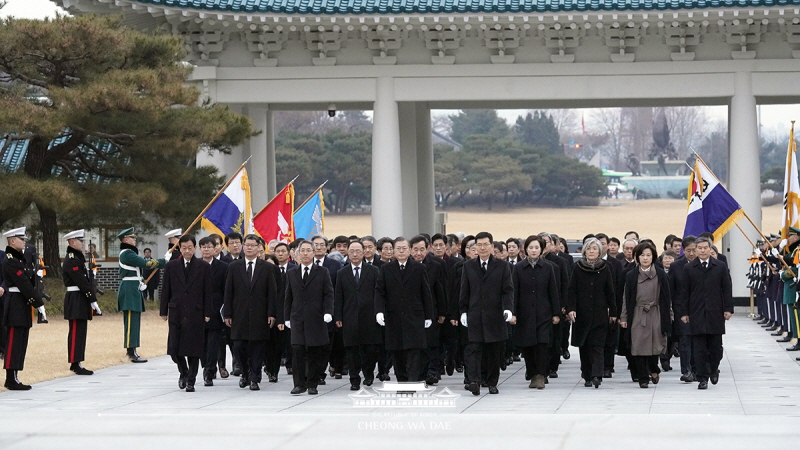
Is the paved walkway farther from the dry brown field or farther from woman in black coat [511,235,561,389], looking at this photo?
the dry brown field

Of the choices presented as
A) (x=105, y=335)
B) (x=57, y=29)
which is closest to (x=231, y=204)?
(x=105, y=335)

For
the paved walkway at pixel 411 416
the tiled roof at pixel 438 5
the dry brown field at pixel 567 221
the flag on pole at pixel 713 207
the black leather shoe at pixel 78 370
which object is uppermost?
the tiled roof at pixel 438 5

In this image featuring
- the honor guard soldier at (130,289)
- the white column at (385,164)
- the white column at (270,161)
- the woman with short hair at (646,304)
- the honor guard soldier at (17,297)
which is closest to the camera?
the woman with short hair at (646,304)

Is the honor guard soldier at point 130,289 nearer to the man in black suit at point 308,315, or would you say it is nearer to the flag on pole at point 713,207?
the man in black suit at point 308,315

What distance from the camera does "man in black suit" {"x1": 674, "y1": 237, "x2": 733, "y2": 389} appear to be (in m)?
12.2

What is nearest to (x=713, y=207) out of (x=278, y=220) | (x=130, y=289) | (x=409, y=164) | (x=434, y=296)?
(x=434, y=296)

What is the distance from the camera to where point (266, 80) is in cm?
2238

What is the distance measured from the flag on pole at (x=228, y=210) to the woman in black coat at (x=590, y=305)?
548cm

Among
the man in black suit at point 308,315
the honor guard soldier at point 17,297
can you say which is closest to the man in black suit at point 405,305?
the man in black suit at point 308,315

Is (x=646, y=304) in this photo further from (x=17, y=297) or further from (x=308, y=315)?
(x=17, y=297)

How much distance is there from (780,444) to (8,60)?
1693 cm

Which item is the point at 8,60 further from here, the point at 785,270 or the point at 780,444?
the point at 780,444

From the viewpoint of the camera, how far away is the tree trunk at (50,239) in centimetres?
2358

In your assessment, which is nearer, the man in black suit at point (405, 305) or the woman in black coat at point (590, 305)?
the man in black suit at point (405, 305)
